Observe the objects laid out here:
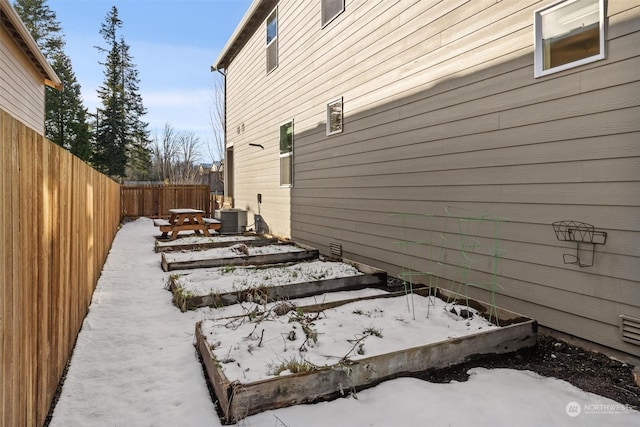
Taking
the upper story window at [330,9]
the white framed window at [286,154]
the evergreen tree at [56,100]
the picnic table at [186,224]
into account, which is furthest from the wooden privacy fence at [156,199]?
the upper story window at [330,9]

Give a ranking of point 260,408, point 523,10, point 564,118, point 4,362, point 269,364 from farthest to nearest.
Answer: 1. point 523,10
2. point 564,118
3. point 269,364
4. point 260,408
5. point 4,362

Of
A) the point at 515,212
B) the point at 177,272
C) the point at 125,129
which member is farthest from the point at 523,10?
the point at 125,129

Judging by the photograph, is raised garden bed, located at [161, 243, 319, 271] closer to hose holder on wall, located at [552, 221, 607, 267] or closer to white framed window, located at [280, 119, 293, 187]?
white framed window, located at [280, 119, 293, 187]

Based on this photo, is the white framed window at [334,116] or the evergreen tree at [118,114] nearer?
the white framed window at [334,116]

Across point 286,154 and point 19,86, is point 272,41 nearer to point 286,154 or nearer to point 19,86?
point 286,154

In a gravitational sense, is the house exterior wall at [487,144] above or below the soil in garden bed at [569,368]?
above

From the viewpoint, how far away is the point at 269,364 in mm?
2268

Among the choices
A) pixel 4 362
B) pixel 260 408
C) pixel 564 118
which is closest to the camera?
pixel 4 362

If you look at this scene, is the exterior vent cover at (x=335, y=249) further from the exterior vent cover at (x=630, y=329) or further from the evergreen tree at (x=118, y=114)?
the evergreen tree at (x=118, y=114)

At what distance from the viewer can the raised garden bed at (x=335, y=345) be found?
2039 mm

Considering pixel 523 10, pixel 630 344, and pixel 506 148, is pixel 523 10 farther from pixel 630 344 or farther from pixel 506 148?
pixel 630 344

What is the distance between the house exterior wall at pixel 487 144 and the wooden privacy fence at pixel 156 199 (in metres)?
8.45

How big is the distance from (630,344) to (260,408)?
89.2 inches

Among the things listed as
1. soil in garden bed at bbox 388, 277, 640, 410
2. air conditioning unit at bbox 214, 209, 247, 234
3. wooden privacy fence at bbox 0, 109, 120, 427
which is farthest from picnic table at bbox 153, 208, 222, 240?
soil in garden bed at bbox 388, 277, 640, 410
